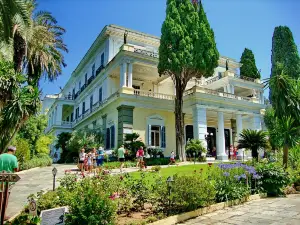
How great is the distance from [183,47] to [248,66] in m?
20.2

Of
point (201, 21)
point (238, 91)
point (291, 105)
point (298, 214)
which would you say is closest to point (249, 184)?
point (298, 214)

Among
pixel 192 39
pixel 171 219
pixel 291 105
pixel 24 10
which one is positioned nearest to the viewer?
pixel 171 219

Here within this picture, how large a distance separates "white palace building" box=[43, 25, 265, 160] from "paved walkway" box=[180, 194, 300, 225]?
14.8 metres

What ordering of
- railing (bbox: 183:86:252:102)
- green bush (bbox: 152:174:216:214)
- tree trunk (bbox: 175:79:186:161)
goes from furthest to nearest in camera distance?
railing (bbox: 183:86:252:102) → tree trunk (bbox: 175:79:186:161) → green bush (bbox: 152:174:216:214)

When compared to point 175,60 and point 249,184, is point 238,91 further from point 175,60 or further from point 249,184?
point 249,184

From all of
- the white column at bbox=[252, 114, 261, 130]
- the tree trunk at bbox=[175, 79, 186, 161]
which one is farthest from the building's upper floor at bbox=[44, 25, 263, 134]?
the tree trunk at bbox=[175, 79, 186, 161]

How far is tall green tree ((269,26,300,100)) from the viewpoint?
38719 millimetres

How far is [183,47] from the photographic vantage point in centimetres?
1931

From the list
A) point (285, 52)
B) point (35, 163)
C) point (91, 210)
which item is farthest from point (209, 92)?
point (285, 52)

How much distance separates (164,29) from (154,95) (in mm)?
6776

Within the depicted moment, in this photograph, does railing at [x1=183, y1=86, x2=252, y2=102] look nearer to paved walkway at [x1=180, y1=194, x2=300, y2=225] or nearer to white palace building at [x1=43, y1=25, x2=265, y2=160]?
white palace building at [x1=43, y1=25, x2=265, y2=160]

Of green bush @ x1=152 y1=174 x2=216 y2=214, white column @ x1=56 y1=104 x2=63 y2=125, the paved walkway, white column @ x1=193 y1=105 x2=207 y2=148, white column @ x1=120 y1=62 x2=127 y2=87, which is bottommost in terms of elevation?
the paved walkway

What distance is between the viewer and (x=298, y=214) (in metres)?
6.19

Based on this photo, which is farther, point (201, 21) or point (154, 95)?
point (154, 95)
